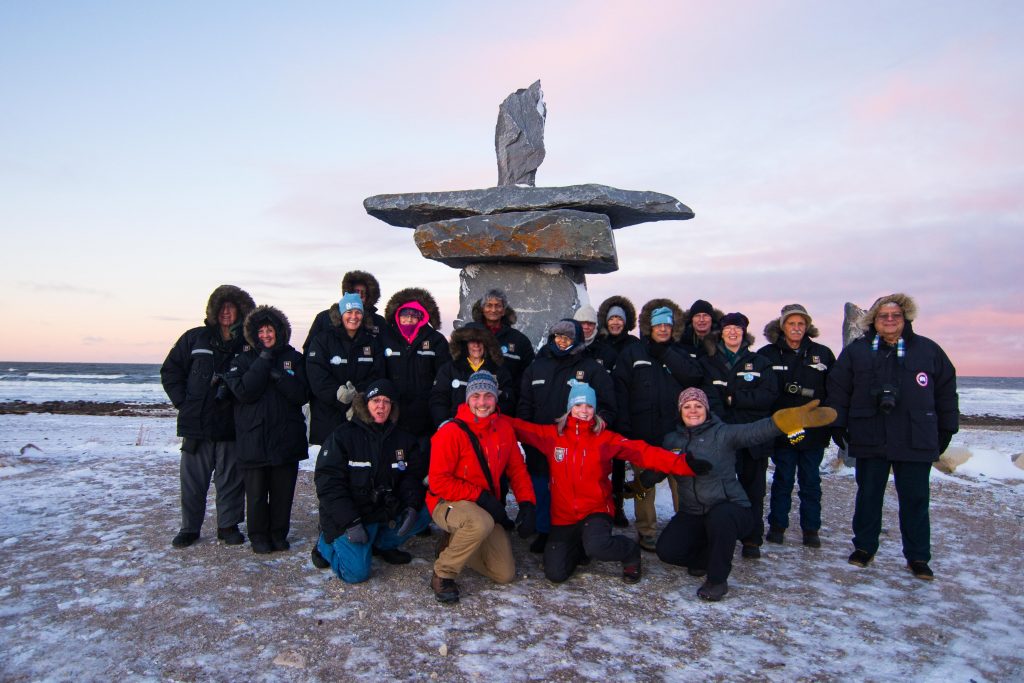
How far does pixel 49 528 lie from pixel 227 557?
1.76 meters

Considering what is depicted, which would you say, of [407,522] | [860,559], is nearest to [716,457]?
[860,559]

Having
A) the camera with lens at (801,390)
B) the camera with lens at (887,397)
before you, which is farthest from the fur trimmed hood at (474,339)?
the camera with lens at (887,397)

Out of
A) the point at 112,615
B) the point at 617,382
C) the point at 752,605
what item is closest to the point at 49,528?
the point at 112,615

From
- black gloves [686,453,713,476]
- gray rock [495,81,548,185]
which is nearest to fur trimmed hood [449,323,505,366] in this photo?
black gloves [686,453,713,476]

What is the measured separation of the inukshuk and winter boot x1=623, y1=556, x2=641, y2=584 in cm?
317

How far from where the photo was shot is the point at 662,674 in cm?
293

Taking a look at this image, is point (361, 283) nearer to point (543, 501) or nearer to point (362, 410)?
point (362, 410)

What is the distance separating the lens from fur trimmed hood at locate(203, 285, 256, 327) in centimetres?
488

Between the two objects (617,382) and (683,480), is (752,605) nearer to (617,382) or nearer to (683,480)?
(683,480)

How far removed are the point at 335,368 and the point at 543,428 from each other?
1610 millimetres

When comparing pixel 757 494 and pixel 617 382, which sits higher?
pixel 617 382

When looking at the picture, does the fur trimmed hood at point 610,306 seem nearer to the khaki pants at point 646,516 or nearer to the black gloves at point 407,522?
the khaki pants at point 646,516

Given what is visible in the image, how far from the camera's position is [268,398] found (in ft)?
15.3

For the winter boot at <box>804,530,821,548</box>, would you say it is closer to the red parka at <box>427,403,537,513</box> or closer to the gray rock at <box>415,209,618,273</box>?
the red parka at <box>427,403,537,513</box>
